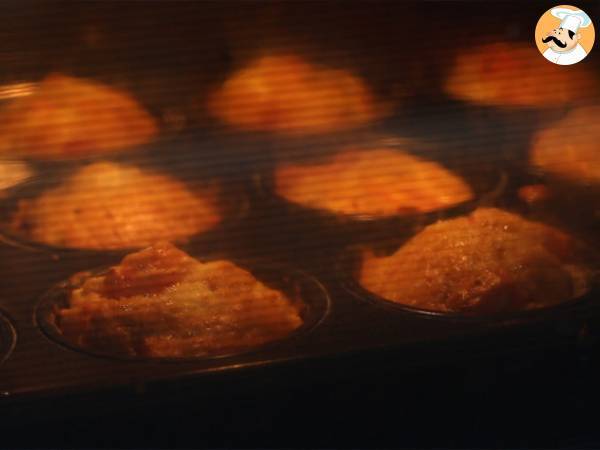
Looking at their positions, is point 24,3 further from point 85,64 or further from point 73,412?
point 73,412

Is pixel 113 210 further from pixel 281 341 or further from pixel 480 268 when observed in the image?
pixel 480 268

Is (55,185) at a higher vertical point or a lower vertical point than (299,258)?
higher

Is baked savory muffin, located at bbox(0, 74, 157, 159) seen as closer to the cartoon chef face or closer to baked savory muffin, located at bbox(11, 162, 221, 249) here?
baked savory muffin, located at bbox(11, 162, 221, 249)

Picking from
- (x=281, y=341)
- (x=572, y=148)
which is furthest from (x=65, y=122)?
(x=572, y=148)

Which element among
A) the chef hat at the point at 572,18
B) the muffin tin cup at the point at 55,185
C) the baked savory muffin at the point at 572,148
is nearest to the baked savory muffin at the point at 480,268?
the baked savory muffin at the point at 572,148

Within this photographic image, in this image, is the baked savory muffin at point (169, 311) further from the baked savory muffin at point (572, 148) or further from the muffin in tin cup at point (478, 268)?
the baked savory muffin at point (572, 148)

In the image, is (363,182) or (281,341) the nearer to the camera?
(281,341)

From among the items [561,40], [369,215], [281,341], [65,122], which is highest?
[561,40]
